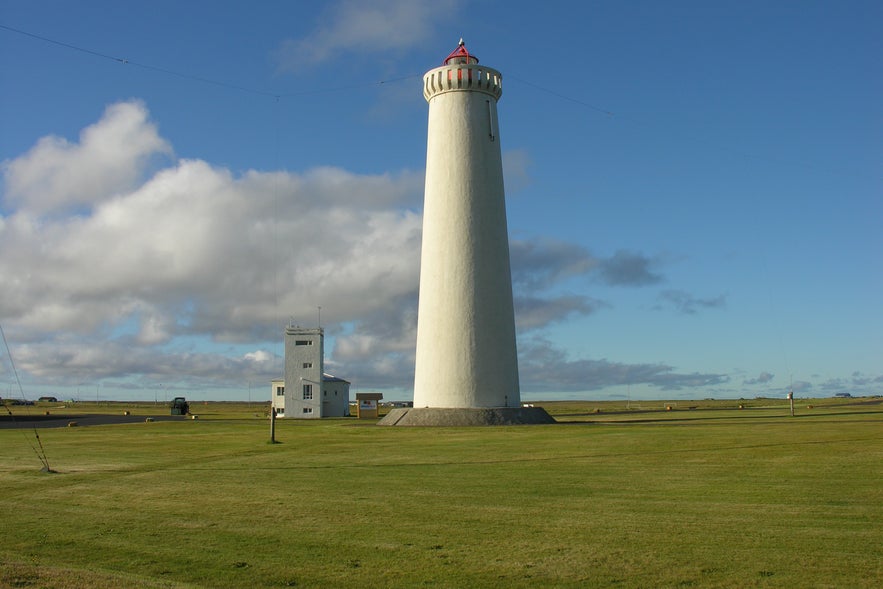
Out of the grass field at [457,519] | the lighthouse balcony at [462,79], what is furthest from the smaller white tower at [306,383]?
the grass field at [457,519]

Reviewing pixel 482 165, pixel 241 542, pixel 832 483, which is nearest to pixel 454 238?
pixel 482 165

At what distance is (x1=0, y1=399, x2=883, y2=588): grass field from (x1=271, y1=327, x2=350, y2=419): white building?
→ 40.4m

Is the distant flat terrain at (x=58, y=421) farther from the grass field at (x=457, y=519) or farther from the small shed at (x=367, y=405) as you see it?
the grass field at (x=457, y=519)

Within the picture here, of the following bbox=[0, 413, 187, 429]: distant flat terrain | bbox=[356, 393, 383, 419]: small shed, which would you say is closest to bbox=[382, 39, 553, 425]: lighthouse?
bbox=[356, 393, 383, 419]: small shed

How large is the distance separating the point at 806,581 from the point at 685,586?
1.35m

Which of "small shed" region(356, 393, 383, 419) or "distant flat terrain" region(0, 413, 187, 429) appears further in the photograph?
"small shed" region(356, 393, 383, 419)

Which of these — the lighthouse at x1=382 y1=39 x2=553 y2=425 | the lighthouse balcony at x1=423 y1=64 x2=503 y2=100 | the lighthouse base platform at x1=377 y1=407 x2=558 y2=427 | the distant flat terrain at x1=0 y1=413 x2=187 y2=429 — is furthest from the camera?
the distant flat terrain at x1=0 y1=413 x2=187 y2=429

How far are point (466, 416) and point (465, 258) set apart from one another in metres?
8.11

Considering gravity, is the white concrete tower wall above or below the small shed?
above

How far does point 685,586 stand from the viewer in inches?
318

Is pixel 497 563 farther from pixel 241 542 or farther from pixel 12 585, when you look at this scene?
pixel 12 585

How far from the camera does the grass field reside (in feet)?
28.7

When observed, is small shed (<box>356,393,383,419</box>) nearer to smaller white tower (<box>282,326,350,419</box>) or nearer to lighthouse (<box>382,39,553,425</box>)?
smaller white tower (<box>282,326,350,419</box>)

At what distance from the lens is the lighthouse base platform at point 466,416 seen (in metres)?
37.5
